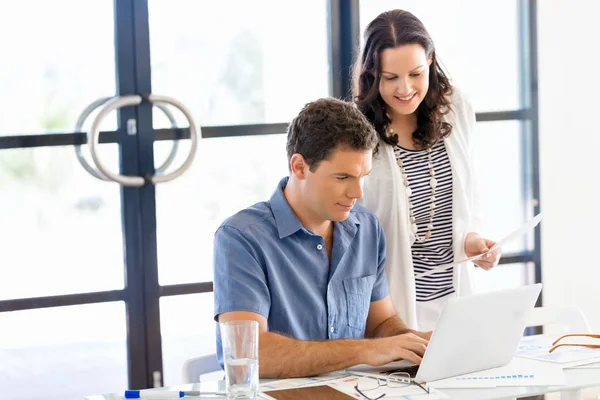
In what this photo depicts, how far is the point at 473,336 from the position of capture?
1.74 m

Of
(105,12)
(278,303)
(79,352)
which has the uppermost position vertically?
(105,12)

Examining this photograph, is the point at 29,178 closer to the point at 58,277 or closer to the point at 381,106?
the point at 58,277

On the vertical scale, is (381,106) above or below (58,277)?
above

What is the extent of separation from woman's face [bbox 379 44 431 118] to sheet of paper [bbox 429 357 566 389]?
0.73 m

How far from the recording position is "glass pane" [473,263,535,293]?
11.8ft

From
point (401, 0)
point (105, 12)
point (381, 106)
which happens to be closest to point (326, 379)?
point (381, 106)

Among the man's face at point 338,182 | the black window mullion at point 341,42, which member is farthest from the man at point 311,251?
the black window mullion at point 341,42

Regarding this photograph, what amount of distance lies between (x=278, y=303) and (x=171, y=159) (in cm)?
116

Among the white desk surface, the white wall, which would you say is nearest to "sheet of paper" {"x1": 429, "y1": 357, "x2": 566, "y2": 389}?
the white desk surface

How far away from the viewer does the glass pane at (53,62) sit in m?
2.82

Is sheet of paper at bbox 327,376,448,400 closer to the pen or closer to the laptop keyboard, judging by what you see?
the laptop keyboard

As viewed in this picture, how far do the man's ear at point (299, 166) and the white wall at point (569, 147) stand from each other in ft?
6.17

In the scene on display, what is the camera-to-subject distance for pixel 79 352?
2986 mm

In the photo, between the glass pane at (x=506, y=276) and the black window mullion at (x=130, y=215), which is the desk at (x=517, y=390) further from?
the glass pane at (x=506, y=276)
